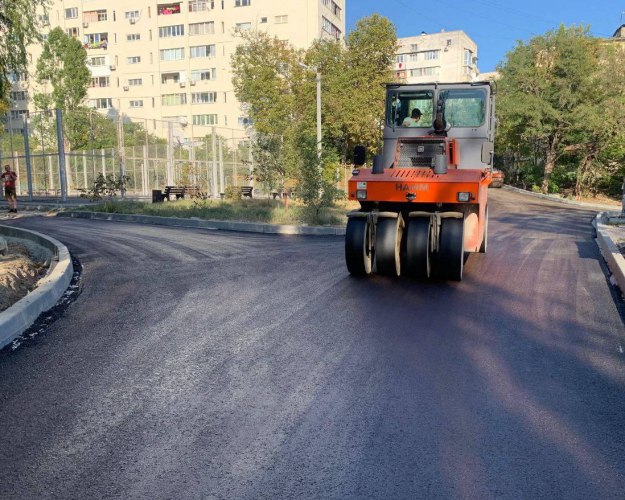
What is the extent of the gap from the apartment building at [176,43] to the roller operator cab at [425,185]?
52048 millimetres

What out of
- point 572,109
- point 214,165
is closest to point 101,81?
point 214,165

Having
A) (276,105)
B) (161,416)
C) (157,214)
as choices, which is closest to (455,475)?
(161,416)

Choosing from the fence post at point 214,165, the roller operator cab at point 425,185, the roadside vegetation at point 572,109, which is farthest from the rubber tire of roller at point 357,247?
the roadside vegetation at point 572,109

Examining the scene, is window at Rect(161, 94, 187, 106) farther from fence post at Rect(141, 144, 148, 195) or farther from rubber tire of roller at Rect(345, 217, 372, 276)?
rubber tire of roller at Rect(345, 217, 372, 276)

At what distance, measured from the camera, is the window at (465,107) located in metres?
9.38

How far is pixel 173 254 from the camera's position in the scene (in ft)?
35.5

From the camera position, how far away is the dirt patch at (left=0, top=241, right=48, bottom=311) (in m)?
6.70

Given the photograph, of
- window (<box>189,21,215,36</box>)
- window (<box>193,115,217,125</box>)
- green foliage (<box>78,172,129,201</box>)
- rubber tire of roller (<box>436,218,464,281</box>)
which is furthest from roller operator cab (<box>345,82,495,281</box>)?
window (<box>189,21,215,36</box>)

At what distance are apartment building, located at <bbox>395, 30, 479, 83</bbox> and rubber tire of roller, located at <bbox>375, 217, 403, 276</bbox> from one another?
89644mm

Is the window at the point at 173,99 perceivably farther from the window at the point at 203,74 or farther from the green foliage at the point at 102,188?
the green foliage at the point at 102,188

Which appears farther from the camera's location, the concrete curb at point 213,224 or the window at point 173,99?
the window at point 173,99

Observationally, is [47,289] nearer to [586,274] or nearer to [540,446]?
[540,446]

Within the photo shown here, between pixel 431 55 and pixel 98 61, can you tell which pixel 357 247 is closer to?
pixel 98 61

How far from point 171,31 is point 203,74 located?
20.9 feet
